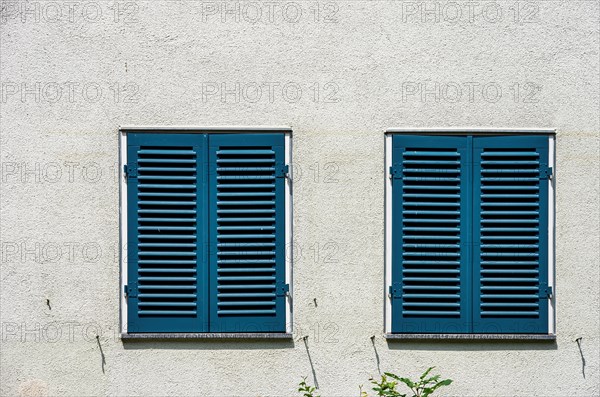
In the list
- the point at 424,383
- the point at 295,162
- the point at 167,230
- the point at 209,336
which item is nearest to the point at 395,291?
the point at 424,383

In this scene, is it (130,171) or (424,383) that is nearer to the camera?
(424,383)

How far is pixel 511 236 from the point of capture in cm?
625

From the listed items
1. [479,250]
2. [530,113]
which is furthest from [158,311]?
[530,113]

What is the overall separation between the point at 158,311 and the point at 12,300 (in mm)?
1186

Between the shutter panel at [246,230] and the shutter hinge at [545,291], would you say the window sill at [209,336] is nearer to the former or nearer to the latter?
the shutter panel at [246,230]

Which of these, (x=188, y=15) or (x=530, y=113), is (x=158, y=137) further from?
(x=530, y=113)

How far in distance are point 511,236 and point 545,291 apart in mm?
522

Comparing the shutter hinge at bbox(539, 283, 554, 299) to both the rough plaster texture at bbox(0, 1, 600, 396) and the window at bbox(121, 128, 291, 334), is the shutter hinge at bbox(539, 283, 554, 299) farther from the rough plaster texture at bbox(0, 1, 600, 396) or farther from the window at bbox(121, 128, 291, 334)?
the window at bbox(121, 128, 291, 334)

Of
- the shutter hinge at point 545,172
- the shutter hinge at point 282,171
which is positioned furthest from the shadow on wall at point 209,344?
the shutter hinge at point 545,172

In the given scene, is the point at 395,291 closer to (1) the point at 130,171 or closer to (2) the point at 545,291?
(2) the point at 545,291

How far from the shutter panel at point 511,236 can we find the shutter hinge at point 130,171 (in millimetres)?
2760

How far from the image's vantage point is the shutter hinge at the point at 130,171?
6215mm

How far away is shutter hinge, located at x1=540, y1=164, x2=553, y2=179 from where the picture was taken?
6230mm

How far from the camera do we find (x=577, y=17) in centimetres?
628
